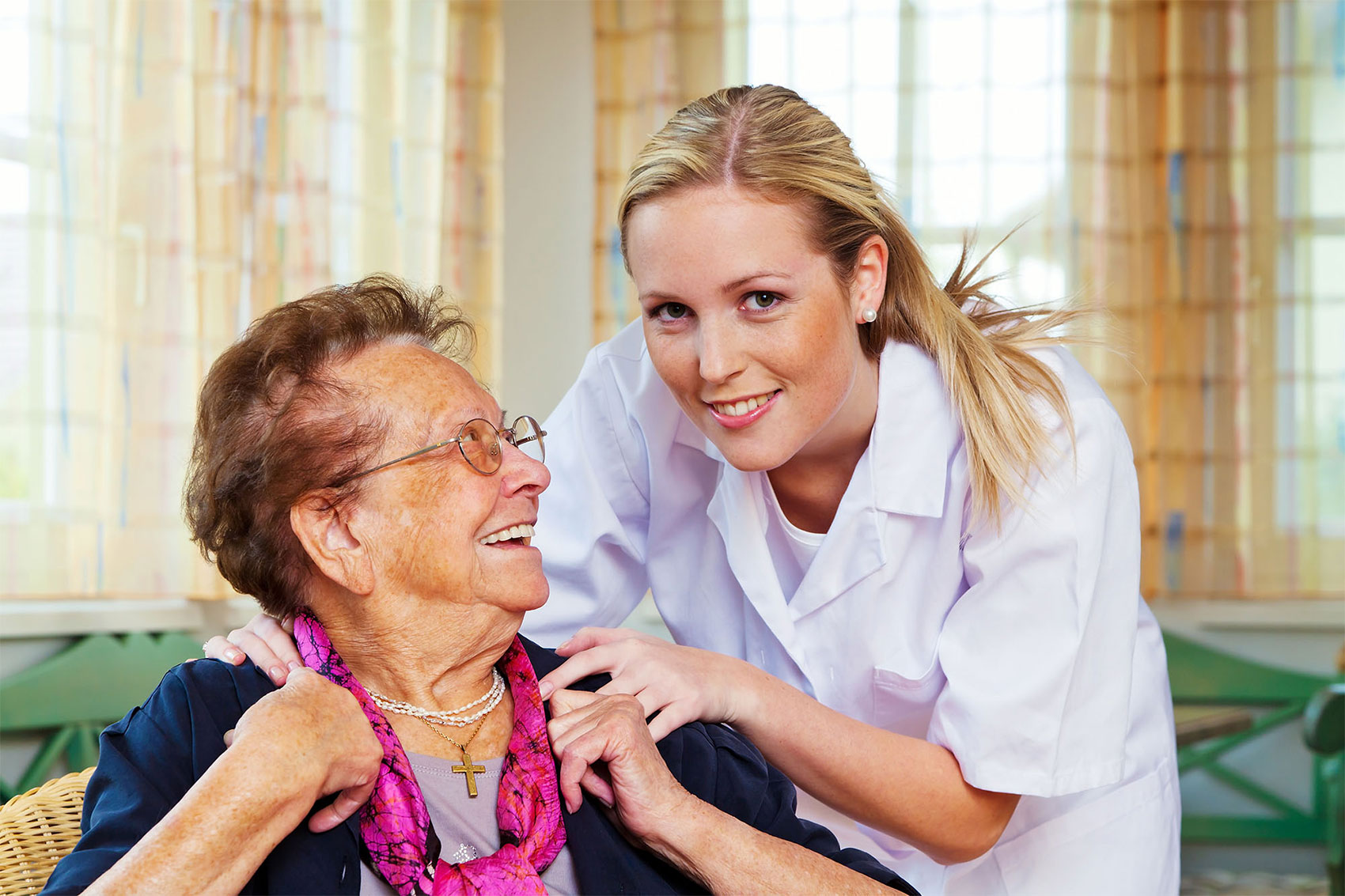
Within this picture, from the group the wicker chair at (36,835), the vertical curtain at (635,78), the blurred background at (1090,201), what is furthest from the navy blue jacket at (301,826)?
the vertical curtain at (635,78)

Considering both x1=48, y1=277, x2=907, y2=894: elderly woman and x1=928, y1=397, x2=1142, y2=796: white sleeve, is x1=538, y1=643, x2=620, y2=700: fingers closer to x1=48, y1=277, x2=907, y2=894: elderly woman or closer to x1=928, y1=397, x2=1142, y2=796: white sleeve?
x1=48, y1=277, x2=907, y2=894: elderly woman

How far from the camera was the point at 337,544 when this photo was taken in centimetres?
125

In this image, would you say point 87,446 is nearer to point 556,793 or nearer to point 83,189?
point 83,189

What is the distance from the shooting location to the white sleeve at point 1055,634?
4.52 feet

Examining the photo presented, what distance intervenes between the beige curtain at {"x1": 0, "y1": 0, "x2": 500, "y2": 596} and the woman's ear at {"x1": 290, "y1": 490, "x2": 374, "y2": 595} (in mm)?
1223

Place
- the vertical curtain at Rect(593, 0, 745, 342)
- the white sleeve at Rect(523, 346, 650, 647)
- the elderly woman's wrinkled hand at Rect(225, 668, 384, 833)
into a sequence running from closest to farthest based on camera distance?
the elderly woman's wrinkled hand at Rect(225, 668, 384, 833) < the white sleeve at Rect(523, 346, 650, 647) < the vertical curtain at Rect(593, 0, 745, 342)

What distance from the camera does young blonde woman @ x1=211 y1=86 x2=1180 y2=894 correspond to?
136 centimetres

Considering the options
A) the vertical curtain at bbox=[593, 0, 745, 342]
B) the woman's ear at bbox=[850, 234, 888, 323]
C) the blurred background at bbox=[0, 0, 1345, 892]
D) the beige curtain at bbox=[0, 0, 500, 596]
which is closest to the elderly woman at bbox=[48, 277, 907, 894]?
the woman's ear at bbox=[850, 234, 888, 323]

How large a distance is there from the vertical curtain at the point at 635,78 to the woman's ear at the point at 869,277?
2597mm

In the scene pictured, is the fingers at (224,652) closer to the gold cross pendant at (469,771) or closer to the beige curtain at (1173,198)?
the gold cross pendant at (469,771)

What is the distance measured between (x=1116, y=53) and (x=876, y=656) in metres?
3.21

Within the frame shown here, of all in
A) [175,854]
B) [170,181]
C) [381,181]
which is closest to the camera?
[175,854]

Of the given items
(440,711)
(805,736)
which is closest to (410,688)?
(440,711)

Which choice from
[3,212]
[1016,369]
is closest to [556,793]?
[1016,369]
